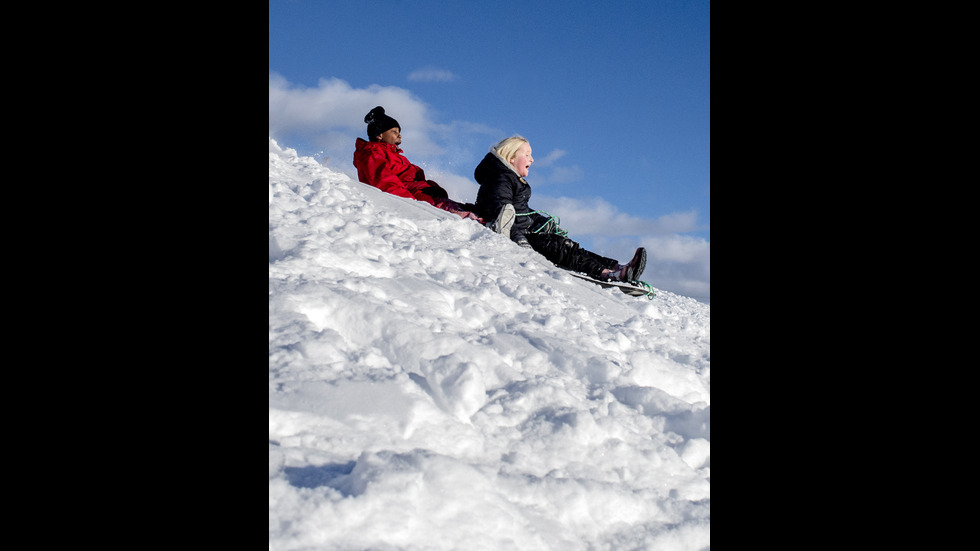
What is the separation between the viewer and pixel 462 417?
1.90 metres

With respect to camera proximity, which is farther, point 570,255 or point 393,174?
point 393,174

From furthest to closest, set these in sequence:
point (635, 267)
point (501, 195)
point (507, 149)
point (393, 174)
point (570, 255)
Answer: point (393, 174) → point (507, 149) → point (501, 195) → point (570, 255) → point (635, 267)

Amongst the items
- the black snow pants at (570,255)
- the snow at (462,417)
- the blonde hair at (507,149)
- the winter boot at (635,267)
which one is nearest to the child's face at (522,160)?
the blonde hair at (507,149)

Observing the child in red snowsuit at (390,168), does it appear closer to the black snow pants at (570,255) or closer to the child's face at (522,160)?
the child's face at (522,160)

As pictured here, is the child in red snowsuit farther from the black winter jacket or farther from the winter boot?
the winter boot

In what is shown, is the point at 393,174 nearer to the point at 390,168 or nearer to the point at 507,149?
the point at 390,168

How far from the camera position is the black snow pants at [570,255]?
220 inches

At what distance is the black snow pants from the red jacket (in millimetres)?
1248

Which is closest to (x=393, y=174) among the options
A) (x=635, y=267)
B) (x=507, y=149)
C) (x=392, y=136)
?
(x=392, y=136)

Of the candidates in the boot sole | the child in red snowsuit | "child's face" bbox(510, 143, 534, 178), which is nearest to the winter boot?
the boot sole

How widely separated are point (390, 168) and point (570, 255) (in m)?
2.56

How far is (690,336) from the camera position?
3787 millimetres
